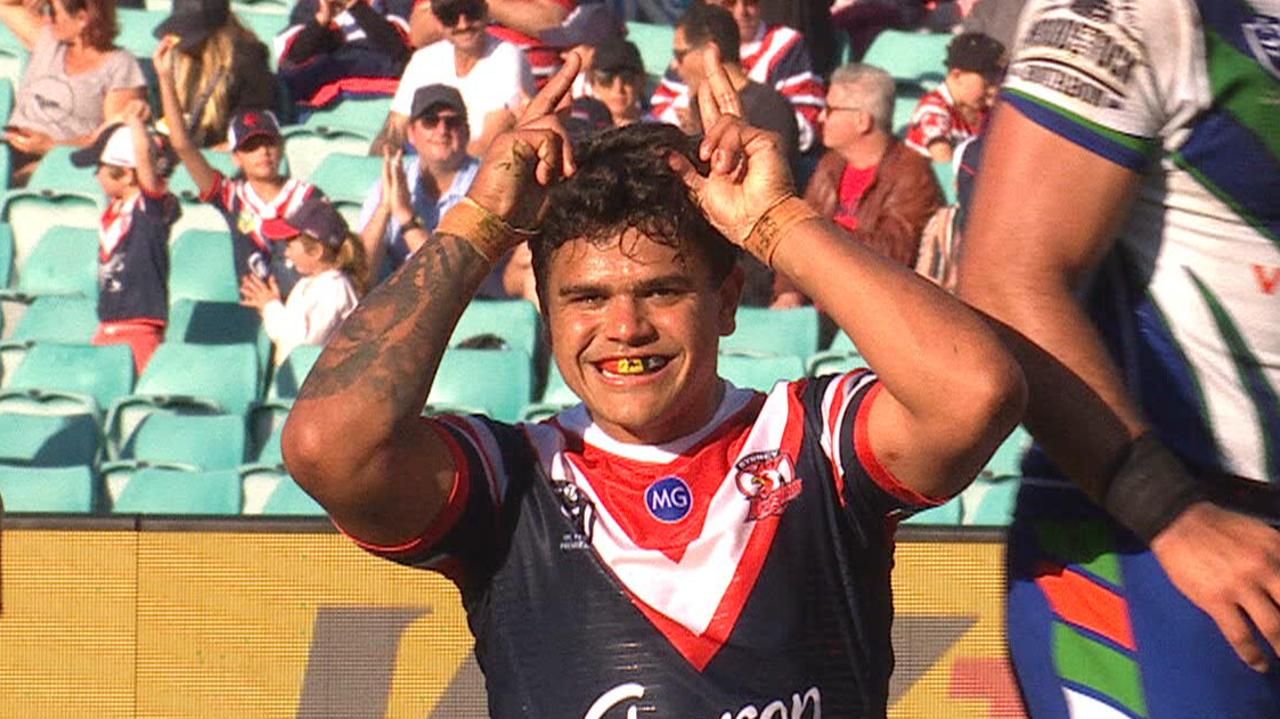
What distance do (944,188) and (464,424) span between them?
5340 mm

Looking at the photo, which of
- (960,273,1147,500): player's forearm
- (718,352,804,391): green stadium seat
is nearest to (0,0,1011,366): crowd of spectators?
(718,352,804,391): green stadium seat

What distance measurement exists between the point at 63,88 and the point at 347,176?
56.7 inches

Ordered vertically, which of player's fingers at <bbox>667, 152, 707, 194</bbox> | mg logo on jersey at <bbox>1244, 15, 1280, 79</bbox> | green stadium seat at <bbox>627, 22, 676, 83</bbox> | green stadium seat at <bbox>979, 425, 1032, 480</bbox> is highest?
mg logo on jersey at <bbox>1244, 15, 1280, 79</bbox>

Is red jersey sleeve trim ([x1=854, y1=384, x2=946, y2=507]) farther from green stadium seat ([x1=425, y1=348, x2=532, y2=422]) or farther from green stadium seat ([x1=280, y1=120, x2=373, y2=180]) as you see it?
green stadium seat ([x1=280, y1=120, x2=373, y2=180])

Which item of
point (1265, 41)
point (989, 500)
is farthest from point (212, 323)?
point (1265, 41)

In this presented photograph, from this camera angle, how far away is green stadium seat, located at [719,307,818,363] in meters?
7.48

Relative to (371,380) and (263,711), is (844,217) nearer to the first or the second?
(263,711)

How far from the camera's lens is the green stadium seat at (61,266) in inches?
339

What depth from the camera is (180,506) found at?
689 cm

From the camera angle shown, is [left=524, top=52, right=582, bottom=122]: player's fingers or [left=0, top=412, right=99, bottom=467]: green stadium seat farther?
[left=0, top=412, right=99, bottom=467]: green stadium seat

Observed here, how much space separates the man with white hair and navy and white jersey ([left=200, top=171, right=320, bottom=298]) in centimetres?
200

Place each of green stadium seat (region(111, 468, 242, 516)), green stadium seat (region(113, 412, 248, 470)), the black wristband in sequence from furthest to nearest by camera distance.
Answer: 1. green stadium seat (region(113, 412, 248, 470))
2. green stadium seat (region(111, 468, 242, 516))
3. the black wristband

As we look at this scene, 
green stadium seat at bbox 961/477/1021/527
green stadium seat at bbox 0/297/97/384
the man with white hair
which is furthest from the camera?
green stadium seat at bbox 0/297/97/384

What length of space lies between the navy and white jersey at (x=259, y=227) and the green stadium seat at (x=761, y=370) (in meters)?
1.93
